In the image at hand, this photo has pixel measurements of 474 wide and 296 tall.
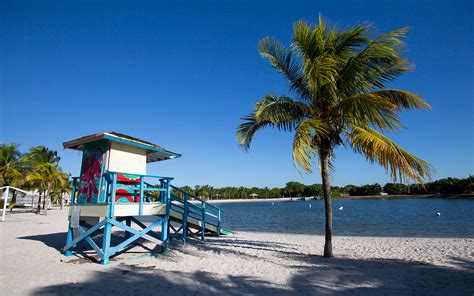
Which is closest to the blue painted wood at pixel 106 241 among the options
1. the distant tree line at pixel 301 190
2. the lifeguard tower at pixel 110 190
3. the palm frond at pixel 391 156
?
the lifeguard tower at pixel 110 190

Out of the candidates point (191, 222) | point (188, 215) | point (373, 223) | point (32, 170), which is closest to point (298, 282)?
point (188, 215)

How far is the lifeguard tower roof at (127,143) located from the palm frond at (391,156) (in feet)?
20.7

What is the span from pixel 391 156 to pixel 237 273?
15.2ft

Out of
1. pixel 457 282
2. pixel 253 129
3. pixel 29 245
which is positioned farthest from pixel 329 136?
pixel 29 245

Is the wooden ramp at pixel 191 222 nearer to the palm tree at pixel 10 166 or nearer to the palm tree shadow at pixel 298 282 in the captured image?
the palm tree shadow at pixel 298 282

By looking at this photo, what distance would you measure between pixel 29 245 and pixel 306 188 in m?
179

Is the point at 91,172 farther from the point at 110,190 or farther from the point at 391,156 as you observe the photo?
the point at 391,156

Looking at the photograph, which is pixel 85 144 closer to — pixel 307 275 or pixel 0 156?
pixel 307 275

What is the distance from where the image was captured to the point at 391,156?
248 inches

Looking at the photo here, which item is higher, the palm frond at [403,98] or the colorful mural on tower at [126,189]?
the palm frond at [403,98]

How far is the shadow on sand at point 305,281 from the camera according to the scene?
5.14 metres

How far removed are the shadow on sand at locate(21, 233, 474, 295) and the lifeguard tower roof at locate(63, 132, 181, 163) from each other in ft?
11.7

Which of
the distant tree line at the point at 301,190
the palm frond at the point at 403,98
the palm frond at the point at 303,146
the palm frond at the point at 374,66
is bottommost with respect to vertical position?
the distant tree line at the point at 301,190

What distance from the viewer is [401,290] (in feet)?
16.9
